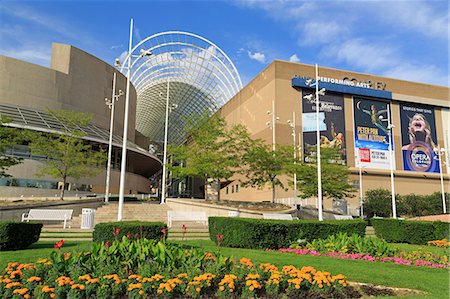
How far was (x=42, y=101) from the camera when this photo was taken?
44188 millimetres

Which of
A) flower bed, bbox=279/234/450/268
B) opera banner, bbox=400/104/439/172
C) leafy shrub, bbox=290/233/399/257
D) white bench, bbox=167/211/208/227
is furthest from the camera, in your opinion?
opera banner, bbox=400/104/439/172

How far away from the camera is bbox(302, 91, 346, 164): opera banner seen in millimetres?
51750

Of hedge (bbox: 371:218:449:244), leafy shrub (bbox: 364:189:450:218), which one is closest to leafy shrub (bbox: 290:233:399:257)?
hedge (bbox: 371:218:449:244)

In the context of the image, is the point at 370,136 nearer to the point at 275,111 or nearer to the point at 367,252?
the point at 275,111

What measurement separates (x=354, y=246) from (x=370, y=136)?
47.9 m

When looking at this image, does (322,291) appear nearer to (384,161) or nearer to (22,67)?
(22,67)

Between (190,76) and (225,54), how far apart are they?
12.1 m

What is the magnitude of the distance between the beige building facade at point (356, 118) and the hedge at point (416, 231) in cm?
2924

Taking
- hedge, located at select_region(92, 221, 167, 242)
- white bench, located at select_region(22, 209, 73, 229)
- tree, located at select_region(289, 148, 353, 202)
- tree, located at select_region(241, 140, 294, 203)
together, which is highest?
tree, located at select_region(241, 140, 294, 203)

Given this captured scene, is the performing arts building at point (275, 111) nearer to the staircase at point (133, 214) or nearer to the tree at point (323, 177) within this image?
the tree at point (323, 177)

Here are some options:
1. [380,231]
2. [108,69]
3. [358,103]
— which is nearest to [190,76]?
[108,69]

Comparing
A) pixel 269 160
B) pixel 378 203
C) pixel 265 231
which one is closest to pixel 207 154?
pixel 269 160

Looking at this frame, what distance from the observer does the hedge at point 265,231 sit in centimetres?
1252

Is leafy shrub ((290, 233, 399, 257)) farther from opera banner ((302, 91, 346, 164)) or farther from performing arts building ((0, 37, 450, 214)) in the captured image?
opera banner ((302, 91, 346, 164))
